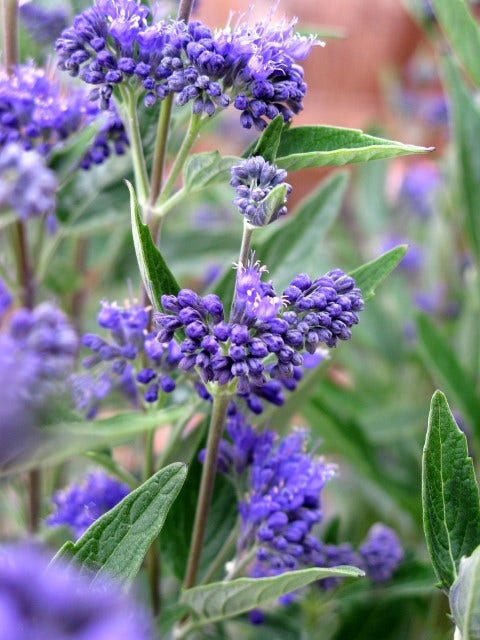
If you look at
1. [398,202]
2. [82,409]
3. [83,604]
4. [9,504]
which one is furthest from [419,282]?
[83,604]

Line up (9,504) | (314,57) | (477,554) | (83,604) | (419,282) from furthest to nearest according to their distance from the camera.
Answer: (314,57)
(419,282)
(9,504)
(477,554)
(83,604)

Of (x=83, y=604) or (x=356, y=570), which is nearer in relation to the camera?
(x=83, y=604)

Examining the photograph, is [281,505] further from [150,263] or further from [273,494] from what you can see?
[150,263]

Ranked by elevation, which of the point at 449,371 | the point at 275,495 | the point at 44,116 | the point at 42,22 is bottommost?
the point at 275,495

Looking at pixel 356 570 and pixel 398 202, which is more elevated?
pixel 398 202

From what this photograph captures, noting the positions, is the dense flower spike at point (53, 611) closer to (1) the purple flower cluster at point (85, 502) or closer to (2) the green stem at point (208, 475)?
(2) the green stem at point (208, 475)

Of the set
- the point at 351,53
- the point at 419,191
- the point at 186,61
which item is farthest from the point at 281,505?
the point at 351,53

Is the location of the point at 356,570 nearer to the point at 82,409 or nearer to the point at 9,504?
the point at 82,409
